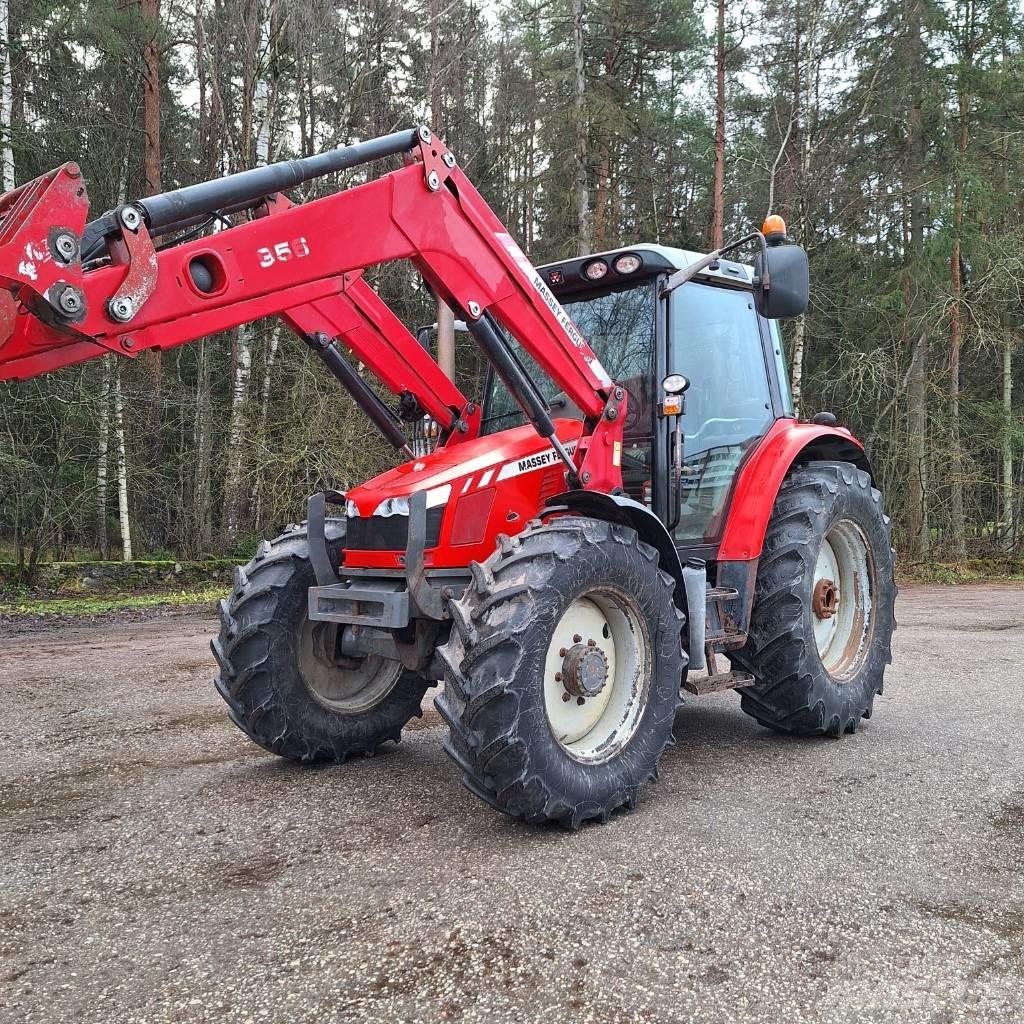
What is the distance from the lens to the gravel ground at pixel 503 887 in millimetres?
2225

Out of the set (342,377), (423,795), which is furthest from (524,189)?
(423,795)

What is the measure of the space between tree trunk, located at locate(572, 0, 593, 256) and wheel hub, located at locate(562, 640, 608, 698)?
13.8 metres

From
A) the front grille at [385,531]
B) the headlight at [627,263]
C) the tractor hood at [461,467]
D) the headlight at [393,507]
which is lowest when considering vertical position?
the front grille at [385,531]

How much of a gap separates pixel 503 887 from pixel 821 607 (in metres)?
2.67

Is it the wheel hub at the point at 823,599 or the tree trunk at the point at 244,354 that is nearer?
the wheel hub at the point at 823,599

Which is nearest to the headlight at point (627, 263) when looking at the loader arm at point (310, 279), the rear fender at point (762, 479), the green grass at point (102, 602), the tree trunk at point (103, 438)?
the loader arm at point (310, 279)

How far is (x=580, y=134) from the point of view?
16.6 m

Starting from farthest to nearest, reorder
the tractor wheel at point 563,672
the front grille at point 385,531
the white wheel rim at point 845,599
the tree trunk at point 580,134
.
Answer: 1. the tree trunk at point 580,134
2. the white wheel rim at point 845,599
3. the front grille at point 385,531
4. the tractor wheel at point 563,672

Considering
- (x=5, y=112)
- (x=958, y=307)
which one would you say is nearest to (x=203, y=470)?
(x=5, y=112)

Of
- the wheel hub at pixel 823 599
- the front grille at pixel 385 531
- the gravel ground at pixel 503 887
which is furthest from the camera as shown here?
the wheel hub at pixel 823 599

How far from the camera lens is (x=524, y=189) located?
1752 centimetres

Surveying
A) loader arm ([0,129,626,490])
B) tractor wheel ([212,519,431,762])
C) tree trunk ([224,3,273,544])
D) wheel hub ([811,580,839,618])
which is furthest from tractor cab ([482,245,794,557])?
tree trunk ([224,3,273,544])

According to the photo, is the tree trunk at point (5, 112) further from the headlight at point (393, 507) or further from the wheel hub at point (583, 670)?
the wheel hub at point (583, 670)

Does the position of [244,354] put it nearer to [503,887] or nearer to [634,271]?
[634,271]
